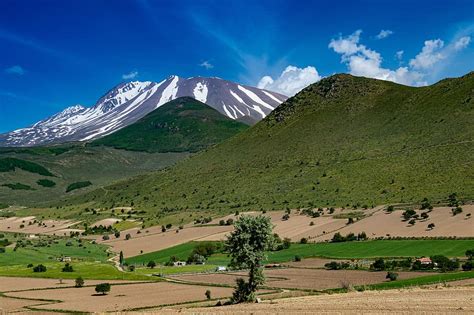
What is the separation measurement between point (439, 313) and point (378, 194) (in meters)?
88.2

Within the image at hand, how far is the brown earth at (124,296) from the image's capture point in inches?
2029

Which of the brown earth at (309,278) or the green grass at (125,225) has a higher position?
the green grass at (125,225)

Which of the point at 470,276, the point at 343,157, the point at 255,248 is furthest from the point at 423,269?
the point at 343,157

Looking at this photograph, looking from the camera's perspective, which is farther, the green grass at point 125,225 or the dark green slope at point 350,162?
the green grass at point 125,225

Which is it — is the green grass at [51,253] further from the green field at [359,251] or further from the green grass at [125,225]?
the green grass at [125,225]

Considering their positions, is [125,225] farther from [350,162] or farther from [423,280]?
[423,280]

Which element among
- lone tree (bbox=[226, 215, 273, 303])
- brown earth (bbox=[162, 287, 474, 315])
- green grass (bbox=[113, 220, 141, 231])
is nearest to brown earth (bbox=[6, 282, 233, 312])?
lone tree (bbox=[226, 215, 273, 303])

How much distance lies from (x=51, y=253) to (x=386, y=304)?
282ft

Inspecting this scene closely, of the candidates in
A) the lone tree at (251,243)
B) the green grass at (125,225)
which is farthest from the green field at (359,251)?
the green grass at (125,225)

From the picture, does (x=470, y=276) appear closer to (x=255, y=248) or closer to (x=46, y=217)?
(x=255, y=248)

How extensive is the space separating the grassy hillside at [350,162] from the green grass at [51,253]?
35377 mm

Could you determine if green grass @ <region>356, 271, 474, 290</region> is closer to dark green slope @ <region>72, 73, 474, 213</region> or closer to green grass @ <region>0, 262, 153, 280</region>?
green grass @ <region>0, 262, 153, 280</region>

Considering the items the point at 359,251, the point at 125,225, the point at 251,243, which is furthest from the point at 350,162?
the point at 251,243

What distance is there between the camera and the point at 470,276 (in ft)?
173
